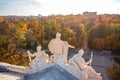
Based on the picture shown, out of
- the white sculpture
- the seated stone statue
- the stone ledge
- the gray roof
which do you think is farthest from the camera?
the stone ledge

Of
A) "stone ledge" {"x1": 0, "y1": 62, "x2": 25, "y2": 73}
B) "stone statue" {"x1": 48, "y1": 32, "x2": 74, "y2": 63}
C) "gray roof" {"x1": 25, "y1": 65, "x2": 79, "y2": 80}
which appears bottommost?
"stone ledge" {"x1": 0, "y1": 62, "x2": 25, "y2": 73}

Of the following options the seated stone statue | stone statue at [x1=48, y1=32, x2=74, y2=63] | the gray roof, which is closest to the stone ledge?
the gray roof

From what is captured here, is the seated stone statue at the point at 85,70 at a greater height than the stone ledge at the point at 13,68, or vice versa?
the seated stone statue at the point at 85,70

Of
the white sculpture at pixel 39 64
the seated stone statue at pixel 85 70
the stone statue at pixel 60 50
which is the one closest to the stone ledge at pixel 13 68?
the white sculpture at pixel 39 64

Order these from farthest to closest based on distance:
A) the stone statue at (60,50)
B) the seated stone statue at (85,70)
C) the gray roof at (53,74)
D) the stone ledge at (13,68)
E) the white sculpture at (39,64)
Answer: the stone ledge at (13,68)
the white sculpture at (39,64)
the stone statue at (60,50)
the gray roof at (53,74)
the seated stone statue at (85,70)

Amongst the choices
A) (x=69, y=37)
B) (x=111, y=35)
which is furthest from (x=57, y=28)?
(x=111, y=35)

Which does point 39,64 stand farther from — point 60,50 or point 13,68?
point 13,68

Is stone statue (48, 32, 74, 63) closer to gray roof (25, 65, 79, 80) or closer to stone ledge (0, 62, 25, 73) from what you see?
gray roof (25, 65, 79, 80)

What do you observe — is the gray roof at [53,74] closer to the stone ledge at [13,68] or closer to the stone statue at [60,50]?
the stone statue at [60,50]
